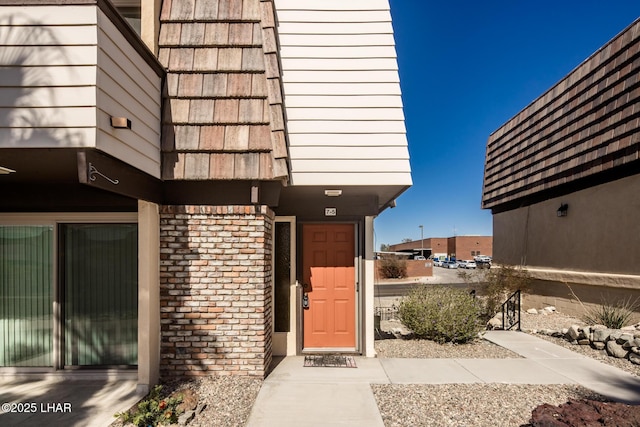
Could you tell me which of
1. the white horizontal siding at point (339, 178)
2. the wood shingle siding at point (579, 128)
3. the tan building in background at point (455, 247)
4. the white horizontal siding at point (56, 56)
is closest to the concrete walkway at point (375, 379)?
the white horizontal siding at point (339, 178)

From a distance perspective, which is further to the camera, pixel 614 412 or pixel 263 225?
pixel 263 225

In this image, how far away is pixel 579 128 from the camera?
11359 mm

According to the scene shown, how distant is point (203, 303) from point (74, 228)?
2.22 metres

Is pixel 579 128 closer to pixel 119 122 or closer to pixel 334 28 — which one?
pixel 334 28

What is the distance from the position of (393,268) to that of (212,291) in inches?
1076

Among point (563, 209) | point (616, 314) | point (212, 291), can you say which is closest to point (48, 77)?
point (212, 291)

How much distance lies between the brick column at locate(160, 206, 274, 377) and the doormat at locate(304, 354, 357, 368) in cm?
110

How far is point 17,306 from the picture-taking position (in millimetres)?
5453

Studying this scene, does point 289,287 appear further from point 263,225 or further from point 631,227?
point 631,227

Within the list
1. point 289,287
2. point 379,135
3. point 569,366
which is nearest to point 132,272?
point 289,287

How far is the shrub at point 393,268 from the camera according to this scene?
102 ft

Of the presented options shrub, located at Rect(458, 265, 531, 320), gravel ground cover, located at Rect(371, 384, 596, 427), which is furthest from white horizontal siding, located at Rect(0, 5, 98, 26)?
shrub, located at Rect(458, 265, 531, 320)

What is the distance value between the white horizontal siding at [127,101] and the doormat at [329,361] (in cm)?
371

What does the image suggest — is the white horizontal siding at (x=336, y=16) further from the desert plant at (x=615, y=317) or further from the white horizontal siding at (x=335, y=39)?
the desert plant at (x=615, y=317)
